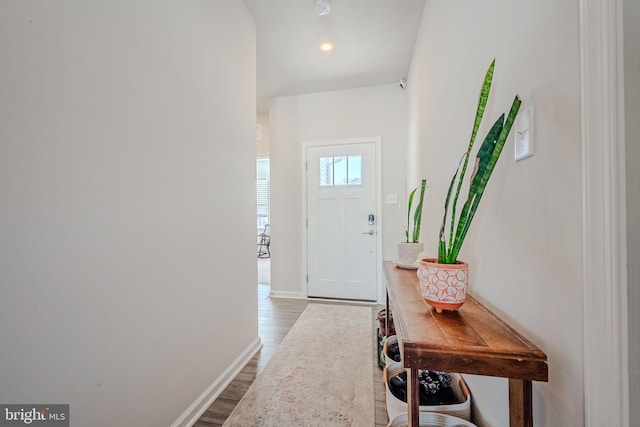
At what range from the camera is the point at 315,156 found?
3416mm

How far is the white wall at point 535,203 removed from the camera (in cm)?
56

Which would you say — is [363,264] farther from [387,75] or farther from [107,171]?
[107,171]

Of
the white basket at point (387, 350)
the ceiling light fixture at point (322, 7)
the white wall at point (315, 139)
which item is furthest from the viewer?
the white wall at point (315, 139)

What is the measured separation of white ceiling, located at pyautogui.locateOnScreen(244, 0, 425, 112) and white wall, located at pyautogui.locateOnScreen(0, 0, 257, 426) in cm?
66

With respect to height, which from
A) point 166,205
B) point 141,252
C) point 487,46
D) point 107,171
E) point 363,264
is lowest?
point 363,264

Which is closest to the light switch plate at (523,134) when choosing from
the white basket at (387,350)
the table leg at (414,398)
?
the table leg at (414,398)

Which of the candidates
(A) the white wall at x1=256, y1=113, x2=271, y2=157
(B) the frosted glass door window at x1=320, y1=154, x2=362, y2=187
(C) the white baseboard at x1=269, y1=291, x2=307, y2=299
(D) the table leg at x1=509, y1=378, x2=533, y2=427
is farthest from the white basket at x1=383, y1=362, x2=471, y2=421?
(A) the white wall at x1=256, y1=113, x2=271, y2=157

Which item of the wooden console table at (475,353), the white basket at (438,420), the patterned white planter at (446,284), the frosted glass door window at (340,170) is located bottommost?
the white basket at (438,420)

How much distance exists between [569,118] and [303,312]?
9.21ft

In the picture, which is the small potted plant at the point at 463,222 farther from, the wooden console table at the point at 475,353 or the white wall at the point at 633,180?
the white wall at the point at 633,180

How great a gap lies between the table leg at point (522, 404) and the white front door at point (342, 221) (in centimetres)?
261

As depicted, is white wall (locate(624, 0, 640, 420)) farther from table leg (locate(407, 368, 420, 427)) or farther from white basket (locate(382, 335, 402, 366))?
white basket (locate(382, 335, 402, 366))

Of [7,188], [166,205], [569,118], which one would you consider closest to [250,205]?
[166,205]

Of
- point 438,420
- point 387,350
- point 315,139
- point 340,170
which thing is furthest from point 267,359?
point 315,139
